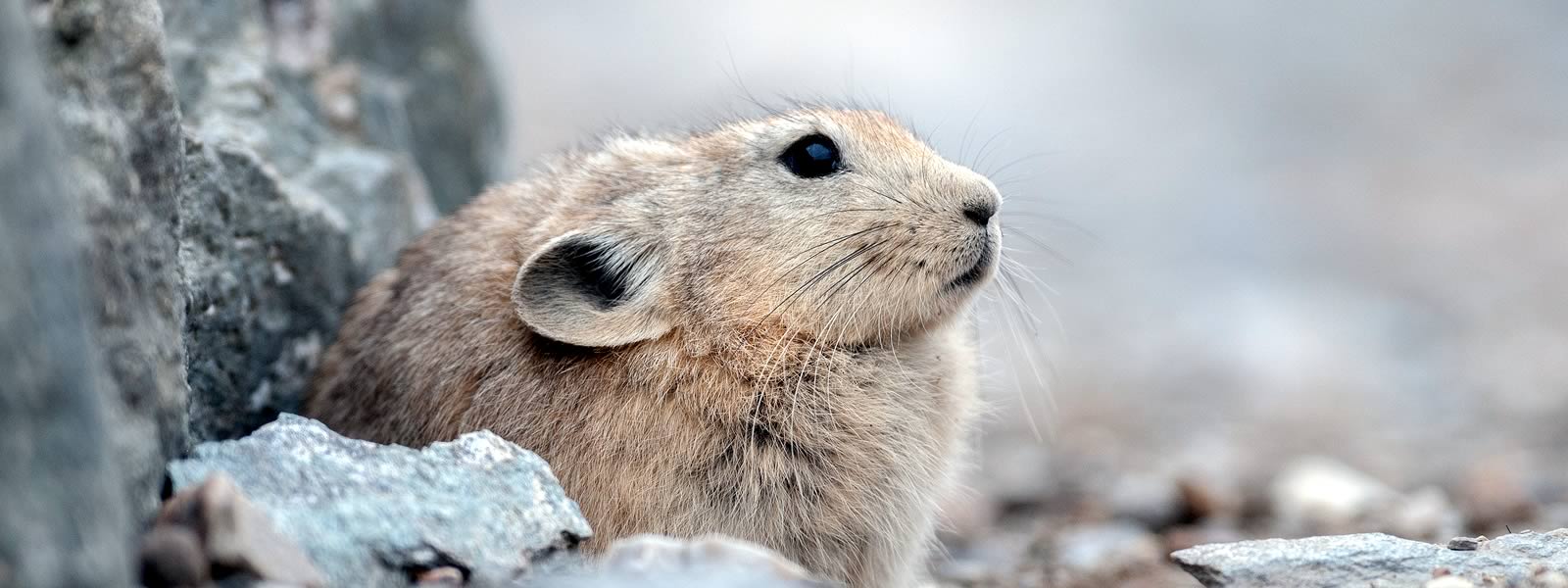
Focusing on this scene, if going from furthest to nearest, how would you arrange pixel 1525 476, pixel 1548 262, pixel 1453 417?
pixel 1548 262
pixel 1453 417
pixel 1525 476

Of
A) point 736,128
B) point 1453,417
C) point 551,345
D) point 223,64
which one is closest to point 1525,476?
point 1453,417

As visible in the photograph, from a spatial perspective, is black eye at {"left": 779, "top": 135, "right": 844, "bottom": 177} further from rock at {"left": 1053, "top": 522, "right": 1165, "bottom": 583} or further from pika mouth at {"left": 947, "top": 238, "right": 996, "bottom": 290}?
rock at {"left": 1053, "top": 522, "right": 1165, "bottom": 583}

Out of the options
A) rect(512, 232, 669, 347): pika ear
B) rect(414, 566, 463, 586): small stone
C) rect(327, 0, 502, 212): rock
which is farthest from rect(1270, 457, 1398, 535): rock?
rect(327, 0, 502, 212): rock

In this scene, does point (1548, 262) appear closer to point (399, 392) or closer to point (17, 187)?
point (399, 392)

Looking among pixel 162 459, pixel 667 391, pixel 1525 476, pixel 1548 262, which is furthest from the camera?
pixel 1548 262

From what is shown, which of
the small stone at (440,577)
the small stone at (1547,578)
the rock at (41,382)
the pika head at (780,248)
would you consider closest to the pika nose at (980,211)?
the pika head at (780,248)

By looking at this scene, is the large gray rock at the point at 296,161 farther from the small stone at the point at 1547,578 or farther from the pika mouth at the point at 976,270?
the small stone at the point at 1547,578

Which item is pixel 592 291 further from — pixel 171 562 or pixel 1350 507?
pixel 1350 507
